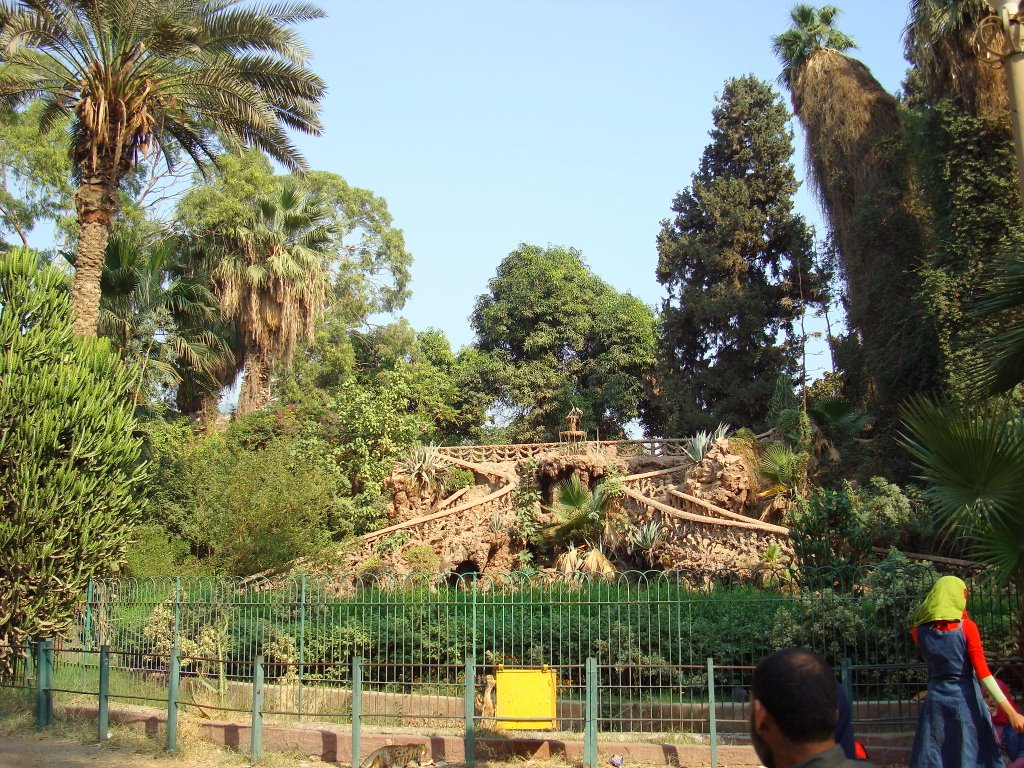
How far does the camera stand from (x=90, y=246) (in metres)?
16.4

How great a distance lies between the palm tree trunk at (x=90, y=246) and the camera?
53.2ft

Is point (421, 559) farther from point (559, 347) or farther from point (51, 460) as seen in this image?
point (559, 347)

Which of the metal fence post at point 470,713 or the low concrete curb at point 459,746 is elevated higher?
the metal fence post at point 470,713

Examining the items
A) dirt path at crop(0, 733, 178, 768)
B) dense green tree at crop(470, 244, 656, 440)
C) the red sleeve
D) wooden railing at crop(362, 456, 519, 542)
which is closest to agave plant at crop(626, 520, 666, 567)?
wooden railing at crop(362, 456, 519, 542)

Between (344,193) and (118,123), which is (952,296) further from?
(344,193)

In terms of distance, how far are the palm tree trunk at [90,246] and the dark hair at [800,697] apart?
1551 centimetres

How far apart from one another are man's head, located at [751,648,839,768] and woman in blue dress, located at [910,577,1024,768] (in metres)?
2.72

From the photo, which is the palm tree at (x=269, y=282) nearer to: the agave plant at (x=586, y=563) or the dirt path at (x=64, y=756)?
the agave plant at (x=586, y=563)

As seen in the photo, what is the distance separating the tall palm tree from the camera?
77.1 feet

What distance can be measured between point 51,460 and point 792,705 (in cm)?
1322

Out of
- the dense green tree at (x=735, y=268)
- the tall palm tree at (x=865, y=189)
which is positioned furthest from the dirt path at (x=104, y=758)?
the dense green tree at (x=735, y=268)

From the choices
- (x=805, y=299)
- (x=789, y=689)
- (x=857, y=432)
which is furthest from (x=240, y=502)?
(x=805, y=299)

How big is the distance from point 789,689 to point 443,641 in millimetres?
11370

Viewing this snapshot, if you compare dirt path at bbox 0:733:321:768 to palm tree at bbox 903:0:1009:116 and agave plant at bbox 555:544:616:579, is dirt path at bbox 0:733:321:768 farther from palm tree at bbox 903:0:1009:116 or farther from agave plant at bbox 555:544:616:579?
palm tree at bbox 903:0:1009:116
